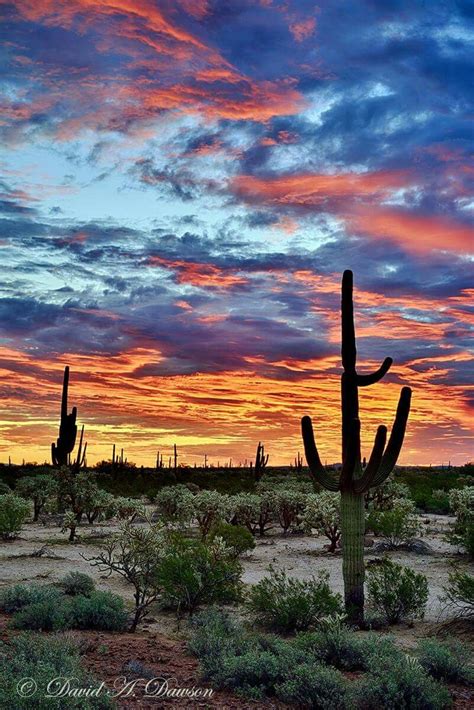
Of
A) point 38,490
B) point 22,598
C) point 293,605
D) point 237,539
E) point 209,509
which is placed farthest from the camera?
point 38,490

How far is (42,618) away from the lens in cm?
1047

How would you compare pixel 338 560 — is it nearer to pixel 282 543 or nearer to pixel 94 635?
pixel 282 543

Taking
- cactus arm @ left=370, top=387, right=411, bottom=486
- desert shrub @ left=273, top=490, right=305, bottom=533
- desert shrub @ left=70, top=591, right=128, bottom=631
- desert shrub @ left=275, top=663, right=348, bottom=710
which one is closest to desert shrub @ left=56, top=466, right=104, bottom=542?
desert shrub @ left=273, top=490, right=305, bottom=533

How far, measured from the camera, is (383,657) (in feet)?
27.7

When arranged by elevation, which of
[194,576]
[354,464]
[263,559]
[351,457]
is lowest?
[263,559]

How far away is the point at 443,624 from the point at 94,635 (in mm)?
5817

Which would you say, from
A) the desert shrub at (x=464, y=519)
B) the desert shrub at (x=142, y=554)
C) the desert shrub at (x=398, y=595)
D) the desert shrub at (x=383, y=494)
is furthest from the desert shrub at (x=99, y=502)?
the desert shrub at (x=398, y=595)

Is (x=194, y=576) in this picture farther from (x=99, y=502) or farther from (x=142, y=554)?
(x=99, y=502)

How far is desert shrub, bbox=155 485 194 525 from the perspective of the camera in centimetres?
2433

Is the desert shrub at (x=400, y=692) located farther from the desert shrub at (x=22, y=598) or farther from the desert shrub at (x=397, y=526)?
the desert shrub at (x=397, y=526)

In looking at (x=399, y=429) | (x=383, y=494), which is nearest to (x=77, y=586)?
(x=399, y=429)

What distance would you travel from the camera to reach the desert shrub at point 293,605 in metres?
11.4

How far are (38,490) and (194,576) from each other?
19.1 meters

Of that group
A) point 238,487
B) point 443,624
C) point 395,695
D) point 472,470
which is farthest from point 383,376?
point 472,470
